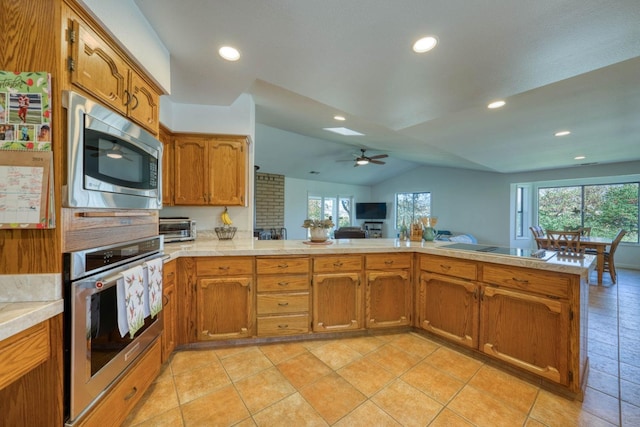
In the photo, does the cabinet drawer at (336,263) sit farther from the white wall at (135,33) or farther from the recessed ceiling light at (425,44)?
the white wall at (135,33)

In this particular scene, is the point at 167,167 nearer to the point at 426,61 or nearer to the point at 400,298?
the point at 426,61

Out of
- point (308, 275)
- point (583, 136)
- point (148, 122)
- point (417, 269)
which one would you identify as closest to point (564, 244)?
point (583, 136)

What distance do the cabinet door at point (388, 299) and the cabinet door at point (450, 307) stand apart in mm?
138

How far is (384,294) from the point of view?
238 centimetres

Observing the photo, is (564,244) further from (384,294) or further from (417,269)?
(384,294)

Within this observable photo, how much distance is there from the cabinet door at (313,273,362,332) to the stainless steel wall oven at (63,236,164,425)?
1.33 m

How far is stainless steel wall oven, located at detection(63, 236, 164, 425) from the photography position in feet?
3.31

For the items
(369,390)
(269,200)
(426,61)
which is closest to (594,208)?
(426,61)

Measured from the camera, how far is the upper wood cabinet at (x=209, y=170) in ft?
8.57

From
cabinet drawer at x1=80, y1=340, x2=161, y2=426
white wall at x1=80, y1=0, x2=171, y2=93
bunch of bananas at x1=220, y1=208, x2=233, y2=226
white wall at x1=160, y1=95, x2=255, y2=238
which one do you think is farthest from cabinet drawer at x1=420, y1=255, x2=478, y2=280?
white wall at x1=80, y1=0, x2=171, y2=93

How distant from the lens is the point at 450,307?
216cm

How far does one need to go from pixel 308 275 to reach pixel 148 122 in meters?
1.64

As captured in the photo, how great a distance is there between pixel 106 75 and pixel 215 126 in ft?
4.98

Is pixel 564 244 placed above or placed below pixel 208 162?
below
